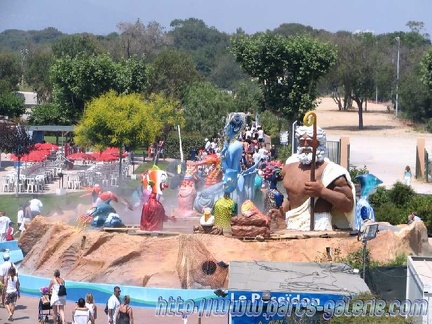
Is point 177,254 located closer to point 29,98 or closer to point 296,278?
point 296,278

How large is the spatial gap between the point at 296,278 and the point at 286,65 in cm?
3482

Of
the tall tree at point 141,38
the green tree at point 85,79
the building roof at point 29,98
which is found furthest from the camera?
the building roof at point 29,98

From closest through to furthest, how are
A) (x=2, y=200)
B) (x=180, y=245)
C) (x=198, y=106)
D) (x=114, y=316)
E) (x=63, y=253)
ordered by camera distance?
(x=114, y=316), (x=180, y=245), (x=63, y=253), (x=2, y=200), (x=198, y=106)

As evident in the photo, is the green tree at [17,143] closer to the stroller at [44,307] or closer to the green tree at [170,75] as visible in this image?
the stroller at [44,307]

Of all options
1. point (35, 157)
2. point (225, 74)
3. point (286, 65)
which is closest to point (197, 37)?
point (225, 74)

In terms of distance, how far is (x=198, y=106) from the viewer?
49.0 meters

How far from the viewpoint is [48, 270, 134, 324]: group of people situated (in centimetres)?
1535

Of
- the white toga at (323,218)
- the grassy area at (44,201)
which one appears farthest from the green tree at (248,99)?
the white toga at (323,218)

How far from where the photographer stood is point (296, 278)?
13.6 metres

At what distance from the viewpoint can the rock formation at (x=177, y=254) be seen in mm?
18875

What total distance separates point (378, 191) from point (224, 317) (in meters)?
13.8

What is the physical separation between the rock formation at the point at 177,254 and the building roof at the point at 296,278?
13.9 ft

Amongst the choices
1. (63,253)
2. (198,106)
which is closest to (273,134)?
(198,106)

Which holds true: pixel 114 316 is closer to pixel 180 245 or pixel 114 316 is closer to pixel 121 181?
pixel 180 245
